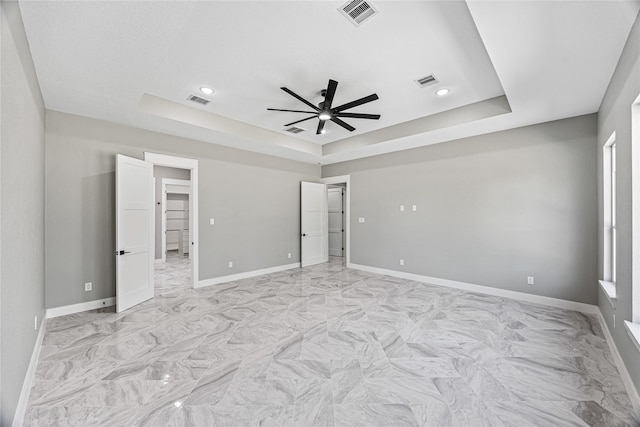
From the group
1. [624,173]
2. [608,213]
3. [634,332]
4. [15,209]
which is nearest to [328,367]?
[634,332]

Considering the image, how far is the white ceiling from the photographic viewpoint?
191cm

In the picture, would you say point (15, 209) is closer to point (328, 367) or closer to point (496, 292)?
point (328, 367)

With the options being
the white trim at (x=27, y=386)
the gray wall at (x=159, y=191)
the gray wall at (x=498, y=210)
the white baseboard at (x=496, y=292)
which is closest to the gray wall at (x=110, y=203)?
the white trim at (x=27, y=386)

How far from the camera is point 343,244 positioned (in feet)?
27.3

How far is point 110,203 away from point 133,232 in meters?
0.53

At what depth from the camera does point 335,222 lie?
28.2 ft

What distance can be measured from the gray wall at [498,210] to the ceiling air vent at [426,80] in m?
A: 1.83

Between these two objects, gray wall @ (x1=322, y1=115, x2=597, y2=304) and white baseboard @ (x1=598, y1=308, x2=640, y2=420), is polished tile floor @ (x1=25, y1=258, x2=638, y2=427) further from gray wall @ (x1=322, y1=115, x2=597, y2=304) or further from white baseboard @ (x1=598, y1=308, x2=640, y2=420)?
gray wall @ (x1=322, y1=115, x2=597, y2=304)

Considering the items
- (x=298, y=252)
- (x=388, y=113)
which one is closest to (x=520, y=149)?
(x=388, y=113)

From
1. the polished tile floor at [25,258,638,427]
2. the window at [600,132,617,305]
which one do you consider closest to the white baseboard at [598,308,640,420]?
the polished tile floor at [25,258,638,427]

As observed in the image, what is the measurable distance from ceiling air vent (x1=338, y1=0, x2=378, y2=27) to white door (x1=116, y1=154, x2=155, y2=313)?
3390 mm

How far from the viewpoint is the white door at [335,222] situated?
8.41 metres

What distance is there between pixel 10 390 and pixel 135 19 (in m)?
2.50

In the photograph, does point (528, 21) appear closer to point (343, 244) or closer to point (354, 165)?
point (354, 165)
